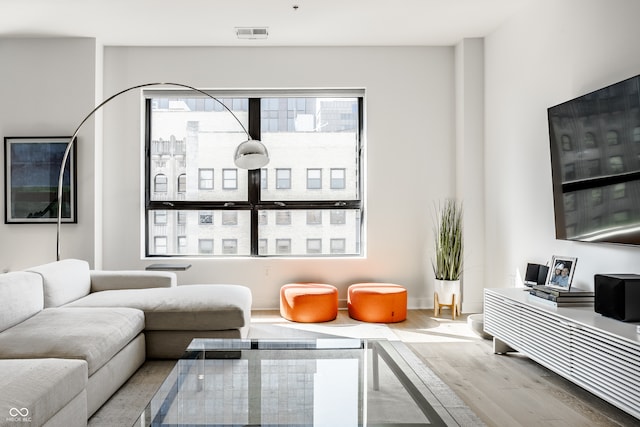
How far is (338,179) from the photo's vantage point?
5.68 meters

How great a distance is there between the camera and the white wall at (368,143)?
5426mm

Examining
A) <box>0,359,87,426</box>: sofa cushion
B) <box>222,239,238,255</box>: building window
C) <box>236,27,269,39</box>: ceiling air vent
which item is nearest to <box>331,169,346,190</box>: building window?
<box>222,239,238,255</box>: building window

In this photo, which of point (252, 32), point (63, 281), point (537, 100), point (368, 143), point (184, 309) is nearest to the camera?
point (184, 309)

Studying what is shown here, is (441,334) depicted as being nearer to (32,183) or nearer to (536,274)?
(536,274)

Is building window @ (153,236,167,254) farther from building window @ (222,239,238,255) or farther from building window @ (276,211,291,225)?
building window @ (276,211,291,225)

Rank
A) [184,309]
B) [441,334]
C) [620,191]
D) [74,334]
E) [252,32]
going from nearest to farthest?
[74,334] < [620,191] < [184,309] < [441,334] < [252,32]

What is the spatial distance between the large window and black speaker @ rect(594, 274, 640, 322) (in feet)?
10.00

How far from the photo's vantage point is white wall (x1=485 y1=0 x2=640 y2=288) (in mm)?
3221

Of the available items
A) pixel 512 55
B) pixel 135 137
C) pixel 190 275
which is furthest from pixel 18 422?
pixel 512 55

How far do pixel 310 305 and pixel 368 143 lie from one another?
192 centimetres

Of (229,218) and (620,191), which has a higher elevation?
(620,191)

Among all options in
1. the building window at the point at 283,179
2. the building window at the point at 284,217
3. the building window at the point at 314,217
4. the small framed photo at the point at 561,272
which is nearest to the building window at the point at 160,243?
the building window at the point at 284,217

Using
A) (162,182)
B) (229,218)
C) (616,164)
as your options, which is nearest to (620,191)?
(616,164)

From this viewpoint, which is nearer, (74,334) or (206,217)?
(74,334)
